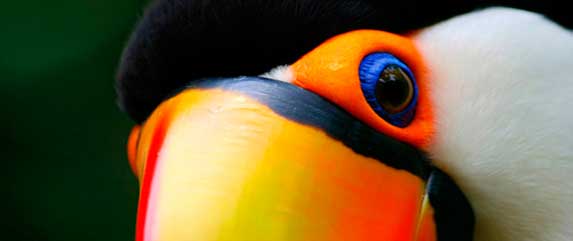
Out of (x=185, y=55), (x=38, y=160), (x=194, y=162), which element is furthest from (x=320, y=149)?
(x=38, y=160)

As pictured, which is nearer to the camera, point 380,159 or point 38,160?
point 380,159

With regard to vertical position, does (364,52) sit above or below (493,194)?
above

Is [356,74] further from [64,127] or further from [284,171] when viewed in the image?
[64,127]

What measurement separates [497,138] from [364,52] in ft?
0.72

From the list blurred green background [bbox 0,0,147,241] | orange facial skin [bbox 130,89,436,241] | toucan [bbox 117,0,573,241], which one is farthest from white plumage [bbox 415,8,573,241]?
blurred green background [bbox 0,0,147,241]

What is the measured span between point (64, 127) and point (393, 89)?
1.42 metres

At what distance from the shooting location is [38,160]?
7.28ft

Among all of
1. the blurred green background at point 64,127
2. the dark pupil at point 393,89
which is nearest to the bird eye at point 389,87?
the dark pupil at point 393,89

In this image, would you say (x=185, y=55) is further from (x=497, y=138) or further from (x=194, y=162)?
(x=497, y=138)

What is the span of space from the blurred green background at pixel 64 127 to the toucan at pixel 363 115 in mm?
1115

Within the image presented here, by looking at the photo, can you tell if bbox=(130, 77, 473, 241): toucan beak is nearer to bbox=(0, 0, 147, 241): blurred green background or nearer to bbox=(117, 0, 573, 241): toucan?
bbox=(117, 0, 573, 241): toucan

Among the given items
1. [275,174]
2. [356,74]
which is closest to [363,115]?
[356,74]

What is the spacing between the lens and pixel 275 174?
→ 90 centimetres

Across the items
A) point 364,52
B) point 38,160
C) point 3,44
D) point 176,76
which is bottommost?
point 38,160
